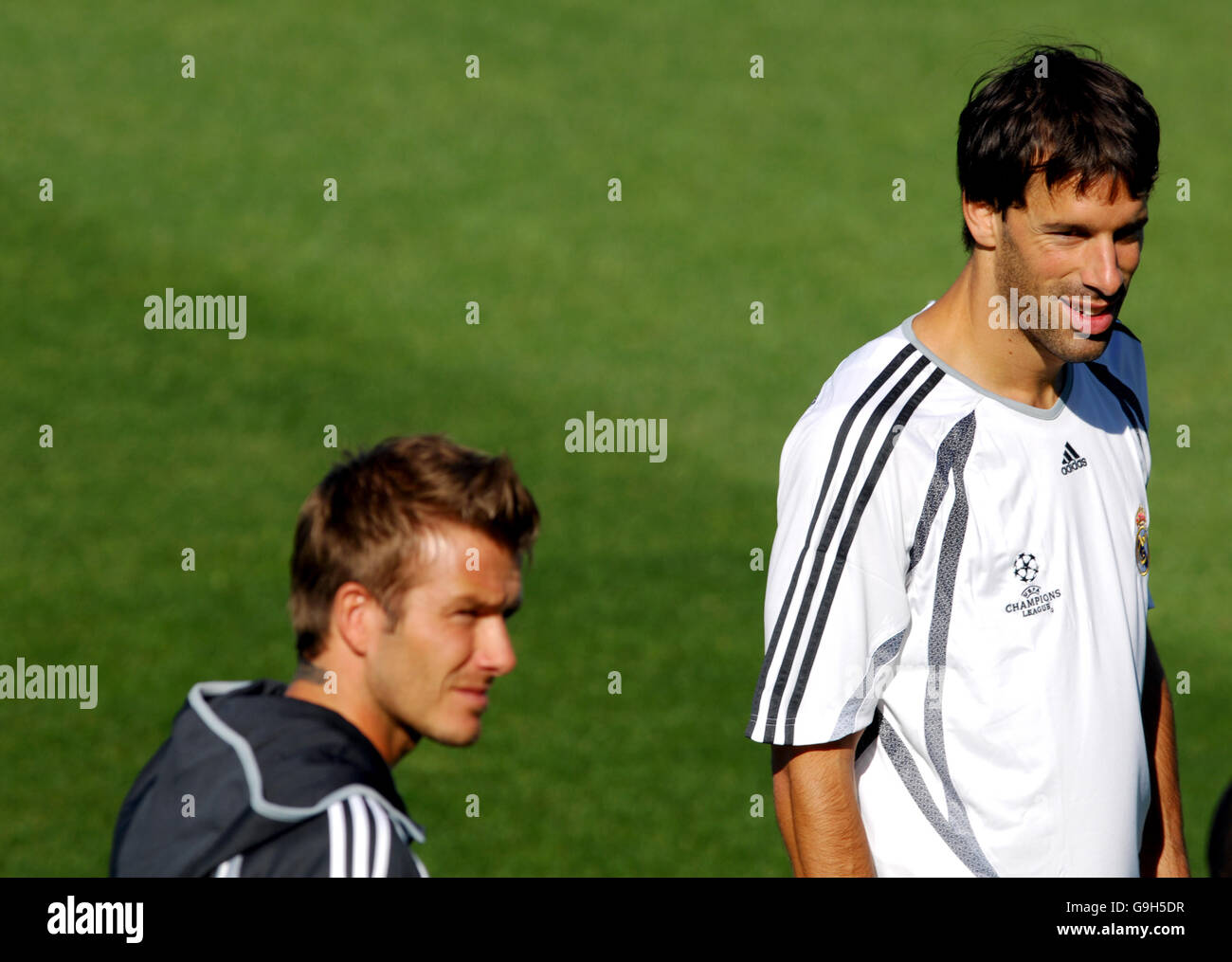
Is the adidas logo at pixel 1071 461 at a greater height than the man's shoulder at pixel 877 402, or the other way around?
the man's shoulder at pixel 877 402

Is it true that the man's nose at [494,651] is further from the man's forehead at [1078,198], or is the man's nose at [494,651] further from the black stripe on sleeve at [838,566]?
the man's forehead at [1078,198]

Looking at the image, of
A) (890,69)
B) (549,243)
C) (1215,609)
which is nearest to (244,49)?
(549,243)

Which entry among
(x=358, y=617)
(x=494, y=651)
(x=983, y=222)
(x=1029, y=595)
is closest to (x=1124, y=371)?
(x=983, y=222)

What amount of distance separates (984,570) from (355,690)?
1.43 m

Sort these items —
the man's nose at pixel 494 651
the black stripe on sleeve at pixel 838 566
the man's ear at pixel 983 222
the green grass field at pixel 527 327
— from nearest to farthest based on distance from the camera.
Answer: the man's nose at pixel 494 651 < the black stripe on sleeve at pixel 838 566 < the man's ear at pixel 983 222 < the green grass field at pixel 527 327

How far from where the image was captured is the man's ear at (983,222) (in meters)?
3.64

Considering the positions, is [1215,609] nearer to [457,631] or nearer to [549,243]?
[549,243]

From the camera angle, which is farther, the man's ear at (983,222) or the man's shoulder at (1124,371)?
the man's shoulder at (1124,371)

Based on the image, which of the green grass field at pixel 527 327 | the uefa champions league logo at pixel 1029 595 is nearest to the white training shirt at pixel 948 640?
the uefa champions league logo at pixel 1029 595

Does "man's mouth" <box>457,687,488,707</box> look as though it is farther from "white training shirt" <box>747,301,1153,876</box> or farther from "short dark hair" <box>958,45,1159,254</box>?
"short dark hair" <box>958,45,1159,254</box>

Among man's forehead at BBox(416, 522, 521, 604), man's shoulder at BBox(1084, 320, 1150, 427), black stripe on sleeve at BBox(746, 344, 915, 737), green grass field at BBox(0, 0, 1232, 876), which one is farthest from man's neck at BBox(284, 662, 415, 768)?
green grass field at BBox(0, 0, 1232, 876)

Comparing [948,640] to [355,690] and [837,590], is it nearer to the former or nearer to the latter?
[837,590]

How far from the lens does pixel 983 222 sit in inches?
144

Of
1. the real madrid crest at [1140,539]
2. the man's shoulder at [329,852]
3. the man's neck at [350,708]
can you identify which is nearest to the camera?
the man's shoulder at [329,852]
